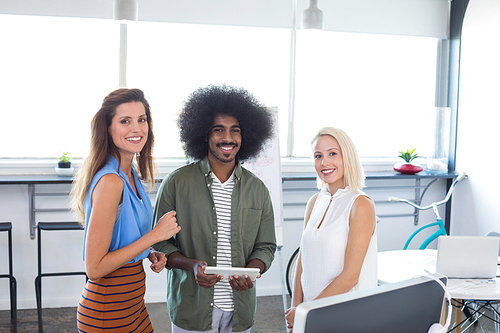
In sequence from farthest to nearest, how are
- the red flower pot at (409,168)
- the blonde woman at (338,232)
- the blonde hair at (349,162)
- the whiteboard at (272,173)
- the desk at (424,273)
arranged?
1. the red flower pot at (409,168)
2. the whiteboard at (272,173)
3. the desk at (424,273)
4. the blonde hair at (349,162)
5. the blonde woman at (338,232)

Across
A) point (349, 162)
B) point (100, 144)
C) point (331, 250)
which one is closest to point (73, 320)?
point (100, 144)

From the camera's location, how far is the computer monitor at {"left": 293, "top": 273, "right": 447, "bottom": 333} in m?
0.76

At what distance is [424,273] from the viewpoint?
2.21m

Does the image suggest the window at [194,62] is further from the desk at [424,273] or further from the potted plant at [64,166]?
Result: the desk at [424,273]

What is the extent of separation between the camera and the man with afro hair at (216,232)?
157 cm

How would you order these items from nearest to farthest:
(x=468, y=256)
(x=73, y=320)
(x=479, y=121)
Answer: (x=468, y=256) → (x=73, y=320) → (x=479, y=121)

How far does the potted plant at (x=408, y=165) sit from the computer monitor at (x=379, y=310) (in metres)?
3.11

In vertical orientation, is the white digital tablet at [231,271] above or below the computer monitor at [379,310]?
below

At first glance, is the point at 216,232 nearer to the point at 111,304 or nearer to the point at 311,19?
the point at 111,304

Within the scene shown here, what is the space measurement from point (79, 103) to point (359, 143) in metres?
2.57

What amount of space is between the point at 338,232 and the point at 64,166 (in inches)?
98.8

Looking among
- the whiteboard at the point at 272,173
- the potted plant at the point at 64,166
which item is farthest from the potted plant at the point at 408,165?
the potted plant at the point at 64,166

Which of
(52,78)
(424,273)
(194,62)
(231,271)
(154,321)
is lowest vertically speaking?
(154,321)

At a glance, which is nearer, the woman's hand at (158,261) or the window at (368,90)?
the woman's hand at (158,261)
